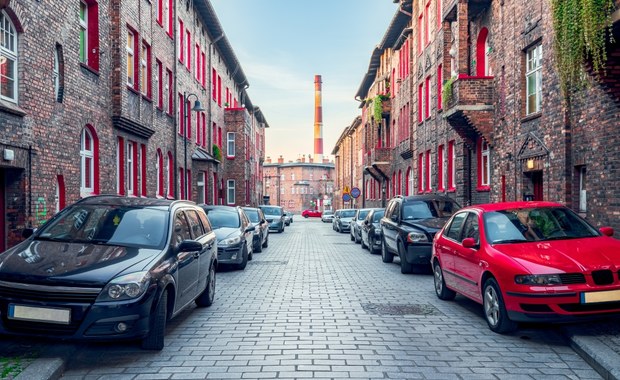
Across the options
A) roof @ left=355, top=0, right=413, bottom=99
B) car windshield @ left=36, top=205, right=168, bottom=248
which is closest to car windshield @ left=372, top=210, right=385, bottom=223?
roof @ left=355, top=0, right=413, bottom=99

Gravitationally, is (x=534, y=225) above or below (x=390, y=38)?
below

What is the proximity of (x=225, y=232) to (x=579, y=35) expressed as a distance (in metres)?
8.73

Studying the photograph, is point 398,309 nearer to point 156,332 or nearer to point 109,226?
point 156,332

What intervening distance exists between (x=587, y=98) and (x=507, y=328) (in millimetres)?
6650

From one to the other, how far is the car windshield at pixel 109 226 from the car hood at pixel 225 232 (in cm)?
676

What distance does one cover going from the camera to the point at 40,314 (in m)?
5.54

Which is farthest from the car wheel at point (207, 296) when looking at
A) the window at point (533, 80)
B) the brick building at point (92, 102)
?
the window at point (533, 80)

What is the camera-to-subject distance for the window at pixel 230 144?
43094mm

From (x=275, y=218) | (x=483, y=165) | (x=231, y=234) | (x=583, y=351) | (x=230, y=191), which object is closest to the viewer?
(x=583, y=351)

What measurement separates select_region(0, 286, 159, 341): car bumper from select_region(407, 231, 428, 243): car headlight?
8383 millimetres

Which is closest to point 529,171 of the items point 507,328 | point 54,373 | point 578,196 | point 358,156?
point 578,196

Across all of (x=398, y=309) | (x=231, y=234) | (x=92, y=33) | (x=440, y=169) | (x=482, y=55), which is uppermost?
(x=482, y=55)

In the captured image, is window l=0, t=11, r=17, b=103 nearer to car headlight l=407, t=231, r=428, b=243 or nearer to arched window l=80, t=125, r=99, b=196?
arched window l=80, t=125, r=99, b=196

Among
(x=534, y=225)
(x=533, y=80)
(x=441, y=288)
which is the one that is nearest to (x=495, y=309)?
(x=534, y=225)
